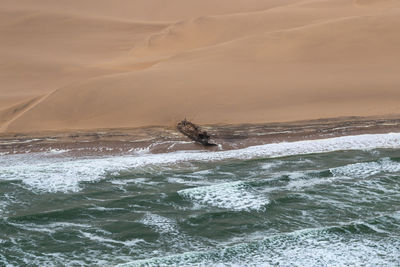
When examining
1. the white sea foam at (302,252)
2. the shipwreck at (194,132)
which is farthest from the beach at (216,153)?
the shipwreck at (194,132)

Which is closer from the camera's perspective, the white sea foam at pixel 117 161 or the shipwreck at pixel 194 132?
the white sea foam at pixel 117 161

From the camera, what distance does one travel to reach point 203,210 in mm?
8516

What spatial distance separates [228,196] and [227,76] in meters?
7.42

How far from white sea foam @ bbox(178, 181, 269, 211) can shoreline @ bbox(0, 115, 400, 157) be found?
9.01 ft

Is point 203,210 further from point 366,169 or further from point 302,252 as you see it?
point 366,169

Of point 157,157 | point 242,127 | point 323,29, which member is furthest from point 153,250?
point 323,29

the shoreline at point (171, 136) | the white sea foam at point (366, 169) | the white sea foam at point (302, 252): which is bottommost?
the white sea foam at point (302, 252)

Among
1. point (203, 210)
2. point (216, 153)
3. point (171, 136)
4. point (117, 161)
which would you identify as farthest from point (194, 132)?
point (203, 210)

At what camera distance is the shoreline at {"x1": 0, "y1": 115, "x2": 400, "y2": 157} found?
12320mm

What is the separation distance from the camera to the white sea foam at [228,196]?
342 inches

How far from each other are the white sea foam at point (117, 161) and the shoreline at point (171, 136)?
356 millimetres

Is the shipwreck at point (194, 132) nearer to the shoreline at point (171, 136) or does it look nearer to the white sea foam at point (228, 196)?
the shoreline at point (171, 136)

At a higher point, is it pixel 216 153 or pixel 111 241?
pixel 216 153

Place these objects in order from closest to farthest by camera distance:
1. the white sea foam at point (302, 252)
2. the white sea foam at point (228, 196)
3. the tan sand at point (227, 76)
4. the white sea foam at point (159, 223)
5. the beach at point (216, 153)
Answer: the white sea foam at point (302, 252) < the beach at point (216, 153) < the white sea foam at point (159, 223) < the white sea foam at point (228, 196) < the tan sand at point (227, 76)
